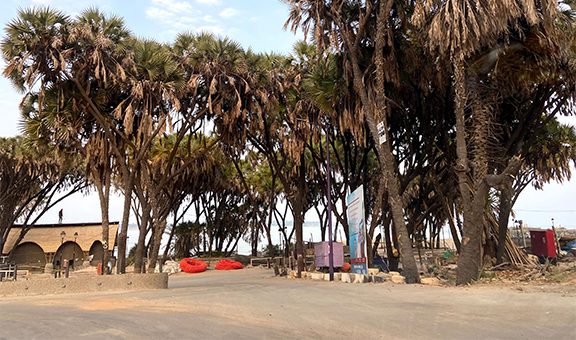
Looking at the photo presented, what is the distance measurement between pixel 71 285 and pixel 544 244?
24447mm

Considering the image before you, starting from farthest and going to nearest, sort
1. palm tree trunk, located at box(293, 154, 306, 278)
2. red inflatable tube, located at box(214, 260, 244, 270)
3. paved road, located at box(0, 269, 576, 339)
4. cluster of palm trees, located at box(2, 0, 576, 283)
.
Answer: red inflatable tube, located at box(214, 260, 244, 270) < palm tree trunk, located at box(293, 154, 306, 278) < cluster of palm trees, located at box(2, 0, 576, 283) < paved road, located at box(0, 269, 576, 339)

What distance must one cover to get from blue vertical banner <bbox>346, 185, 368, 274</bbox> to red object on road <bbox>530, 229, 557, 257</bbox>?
575 inches

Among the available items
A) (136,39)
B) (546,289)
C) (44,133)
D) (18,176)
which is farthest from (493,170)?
(18,176)

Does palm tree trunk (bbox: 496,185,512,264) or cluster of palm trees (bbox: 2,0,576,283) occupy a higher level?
cluster of palm trees (bbox: 2,0,576,283)

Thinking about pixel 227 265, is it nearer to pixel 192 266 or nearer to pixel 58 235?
pixel 192 266

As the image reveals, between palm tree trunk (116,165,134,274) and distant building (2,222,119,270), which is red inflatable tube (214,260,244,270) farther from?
palm tree trunk (116,165,134,274)

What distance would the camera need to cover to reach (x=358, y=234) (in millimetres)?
17188

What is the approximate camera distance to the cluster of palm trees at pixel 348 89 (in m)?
13.9

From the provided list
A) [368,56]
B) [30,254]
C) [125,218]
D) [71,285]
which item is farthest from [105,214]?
[30,254]

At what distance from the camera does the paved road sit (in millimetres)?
7129

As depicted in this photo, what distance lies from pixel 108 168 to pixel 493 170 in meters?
14.5

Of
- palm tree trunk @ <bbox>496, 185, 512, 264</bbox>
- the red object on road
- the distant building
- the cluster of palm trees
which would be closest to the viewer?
the cluster of palm trees

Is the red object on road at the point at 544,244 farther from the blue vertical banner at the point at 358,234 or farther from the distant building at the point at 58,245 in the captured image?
the distant building at the point at 58,245

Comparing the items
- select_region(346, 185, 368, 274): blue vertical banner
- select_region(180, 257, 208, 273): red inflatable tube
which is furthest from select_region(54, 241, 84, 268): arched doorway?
select_region(346, 185, 368, 274): blue vertical banner
